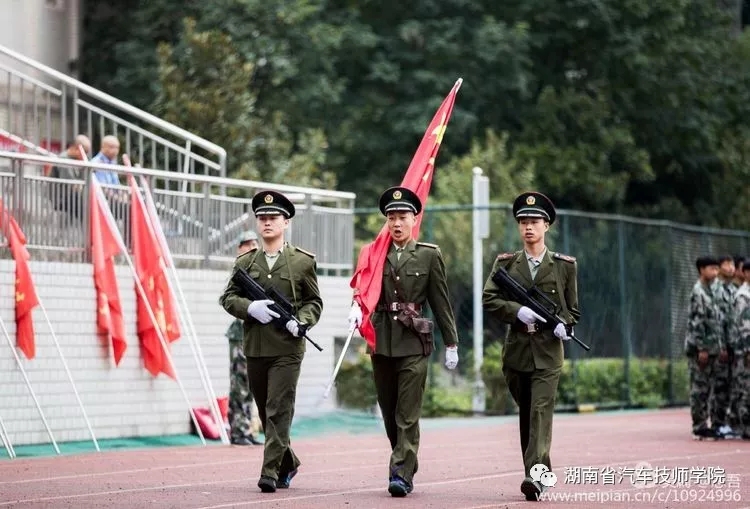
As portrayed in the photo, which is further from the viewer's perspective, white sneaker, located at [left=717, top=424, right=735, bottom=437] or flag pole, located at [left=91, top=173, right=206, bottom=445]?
white sneaker, located at [left=717, top=424, right=735, bottom=437]

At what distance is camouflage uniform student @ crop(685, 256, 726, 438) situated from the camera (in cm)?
2041

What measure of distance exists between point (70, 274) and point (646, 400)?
12534 millimetres

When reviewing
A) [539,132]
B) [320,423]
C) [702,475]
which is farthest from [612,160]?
[702,475]

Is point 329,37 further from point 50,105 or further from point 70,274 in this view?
point 70,274

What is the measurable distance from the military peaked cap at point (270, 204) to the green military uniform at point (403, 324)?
2.48ft

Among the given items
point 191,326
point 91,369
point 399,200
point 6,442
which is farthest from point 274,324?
point 191,326

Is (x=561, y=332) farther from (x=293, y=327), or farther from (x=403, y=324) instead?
(x=293, y=327)

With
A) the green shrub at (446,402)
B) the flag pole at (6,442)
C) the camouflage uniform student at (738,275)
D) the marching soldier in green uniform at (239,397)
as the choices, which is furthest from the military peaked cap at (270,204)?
the green shrub at (446,402)

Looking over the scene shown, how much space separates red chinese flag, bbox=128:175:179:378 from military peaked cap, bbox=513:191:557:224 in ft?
24.1

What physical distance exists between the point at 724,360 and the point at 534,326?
8.53 meters

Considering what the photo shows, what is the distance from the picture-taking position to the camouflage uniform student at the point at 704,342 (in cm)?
2041

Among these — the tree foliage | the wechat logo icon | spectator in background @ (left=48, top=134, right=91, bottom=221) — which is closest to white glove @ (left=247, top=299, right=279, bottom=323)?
the wechat logo icon

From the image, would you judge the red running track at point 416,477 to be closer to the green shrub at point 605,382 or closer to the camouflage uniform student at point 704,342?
the camouflage uniform student at point 704,342

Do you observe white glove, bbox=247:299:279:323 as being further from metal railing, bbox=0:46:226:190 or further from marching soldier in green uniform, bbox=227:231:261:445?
metal railing, bbox=0:46:226:190
